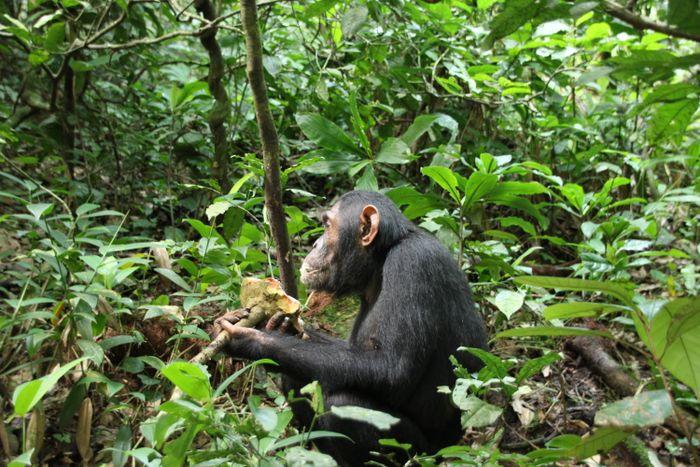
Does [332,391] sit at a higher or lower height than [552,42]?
lower

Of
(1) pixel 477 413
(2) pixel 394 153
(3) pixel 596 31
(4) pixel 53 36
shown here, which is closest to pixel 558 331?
(1) pixel 477 413

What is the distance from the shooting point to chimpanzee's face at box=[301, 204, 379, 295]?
437cm

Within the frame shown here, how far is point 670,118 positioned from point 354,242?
259 centimetres

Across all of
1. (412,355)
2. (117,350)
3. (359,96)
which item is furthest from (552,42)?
(117,350)

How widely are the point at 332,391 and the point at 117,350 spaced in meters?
1.50

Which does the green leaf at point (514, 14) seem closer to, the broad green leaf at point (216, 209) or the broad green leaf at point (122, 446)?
the broad green leaf at point (216, 209)

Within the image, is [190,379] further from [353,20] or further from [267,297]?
[353,20]

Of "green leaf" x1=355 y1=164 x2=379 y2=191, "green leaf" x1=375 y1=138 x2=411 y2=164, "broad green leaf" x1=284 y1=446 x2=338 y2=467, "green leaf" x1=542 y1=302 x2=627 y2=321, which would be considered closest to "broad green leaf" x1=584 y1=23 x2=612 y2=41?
"green leaf" x1=375 y1=138 x2=411 y2=164

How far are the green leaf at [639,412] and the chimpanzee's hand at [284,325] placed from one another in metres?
2.23

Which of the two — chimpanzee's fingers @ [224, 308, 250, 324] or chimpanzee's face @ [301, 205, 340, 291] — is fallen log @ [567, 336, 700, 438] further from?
chimpanzee's fingers @ [224, 308, 250, 324]

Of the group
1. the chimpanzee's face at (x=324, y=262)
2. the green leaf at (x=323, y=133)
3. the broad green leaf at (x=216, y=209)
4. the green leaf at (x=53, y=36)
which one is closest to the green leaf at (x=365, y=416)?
the broad green leaf at (x=216, y=209)

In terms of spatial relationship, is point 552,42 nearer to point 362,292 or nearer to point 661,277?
point 661,277

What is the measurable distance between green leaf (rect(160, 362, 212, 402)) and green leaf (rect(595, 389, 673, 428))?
1382 millimetres

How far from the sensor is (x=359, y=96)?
680cm
